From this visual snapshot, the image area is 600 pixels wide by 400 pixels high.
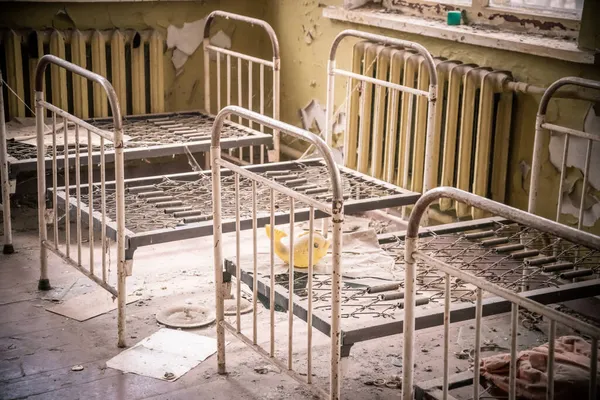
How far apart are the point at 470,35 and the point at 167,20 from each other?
2402mm

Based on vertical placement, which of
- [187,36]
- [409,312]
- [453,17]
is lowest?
[409,312]

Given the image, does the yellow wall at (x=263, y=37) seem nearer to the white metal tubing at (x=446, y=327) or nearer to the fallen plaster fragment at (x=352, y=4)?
the fallen plaster fragment at (x=352, y=4)

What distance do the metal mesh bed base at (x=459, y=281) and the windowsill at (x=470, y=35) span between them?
2.81 ft

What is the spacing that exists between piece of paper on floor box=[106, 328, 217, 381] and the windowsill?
213 centimetres

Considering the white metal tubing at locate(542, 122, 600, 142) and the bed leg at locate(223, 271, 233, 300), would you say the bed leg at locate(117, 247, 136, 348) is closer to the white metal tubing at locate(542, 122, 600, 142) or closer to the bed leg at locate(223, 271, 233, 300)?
the bed leg at locate(223, 271, 233, 300)

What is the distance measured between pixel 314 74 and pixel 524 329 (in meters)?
2.73

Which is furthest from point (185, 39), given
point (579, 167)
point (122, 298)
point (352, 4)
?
point (579, 167)

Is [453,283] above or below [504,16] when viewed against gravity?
below

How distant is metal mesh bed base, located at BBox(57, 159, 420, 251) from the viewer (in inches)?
165

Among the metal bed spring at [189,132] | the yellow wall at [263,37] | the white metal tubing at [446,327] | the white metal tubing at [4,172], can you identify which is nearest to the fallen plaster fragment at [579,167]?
the yellow wall at [263,37]

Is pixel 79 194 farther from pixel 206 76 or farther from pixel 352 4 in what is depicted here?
pixel 352 4

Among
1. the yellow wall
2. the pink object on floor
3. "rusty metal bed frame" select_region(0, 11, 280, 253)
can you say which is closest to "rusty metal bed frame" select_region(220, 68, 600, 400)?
the pink object on floor

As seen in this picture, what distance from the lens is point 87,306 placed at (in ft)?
14.3

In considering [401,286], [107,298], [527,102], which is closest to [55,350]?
[107,298]
